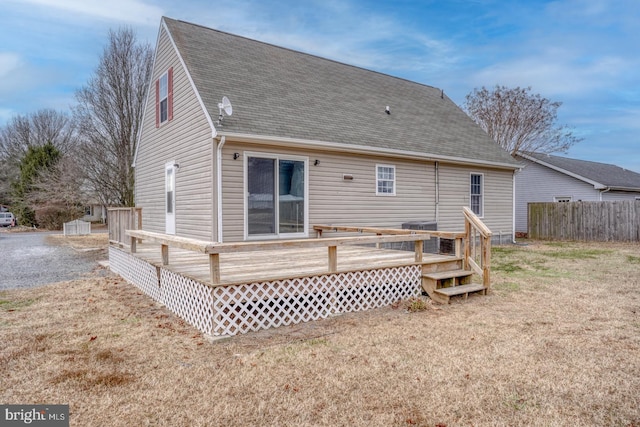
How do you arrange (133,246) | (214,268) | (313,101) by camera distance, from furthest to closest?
(313,101), (133,246), (214,268)

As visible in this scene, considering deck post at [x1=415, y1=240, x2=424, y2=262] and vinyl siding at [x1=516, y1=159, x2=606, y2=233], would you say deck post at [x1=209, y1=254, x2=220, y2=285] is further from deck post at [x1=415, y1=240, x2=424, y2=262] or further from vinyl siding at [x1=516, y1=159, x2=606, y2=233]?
vinyl siding at [x1=516, y1=159, x2=606, y2=233]

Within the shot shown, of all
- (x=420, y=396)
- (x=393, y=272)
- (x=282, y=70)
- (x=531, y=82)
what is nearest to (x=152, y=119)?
(x=282, y=70)

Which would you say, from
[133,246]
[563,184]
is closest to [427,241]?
[133,246]

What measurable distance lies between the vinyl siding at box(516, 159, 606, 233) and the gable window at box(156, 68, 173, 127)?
56.5 ft

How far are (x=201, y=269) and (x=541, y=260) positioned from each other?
Answer: 9066 mm

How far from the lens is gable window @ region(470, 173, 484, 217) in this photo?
1338 cm

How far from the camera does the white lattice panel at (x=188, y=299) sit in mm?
4449

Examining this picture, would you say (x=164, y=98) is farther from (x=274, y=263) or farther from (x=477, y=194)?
(x=477, y=194)

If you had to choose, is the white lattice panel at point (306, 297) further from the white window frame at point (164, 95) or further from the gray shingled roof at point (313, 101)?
the white window frame at point (164, 95)

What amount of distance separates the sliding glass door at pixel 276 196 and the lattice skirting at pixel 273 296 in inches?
107

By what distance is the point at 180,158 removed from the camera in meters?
9.88

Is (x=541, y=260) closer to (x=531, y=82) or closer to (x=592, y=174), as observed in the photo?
(x=592, y=174)

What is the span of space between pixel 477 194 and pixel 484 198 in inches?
13.8

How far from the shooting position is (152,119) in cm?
1219
